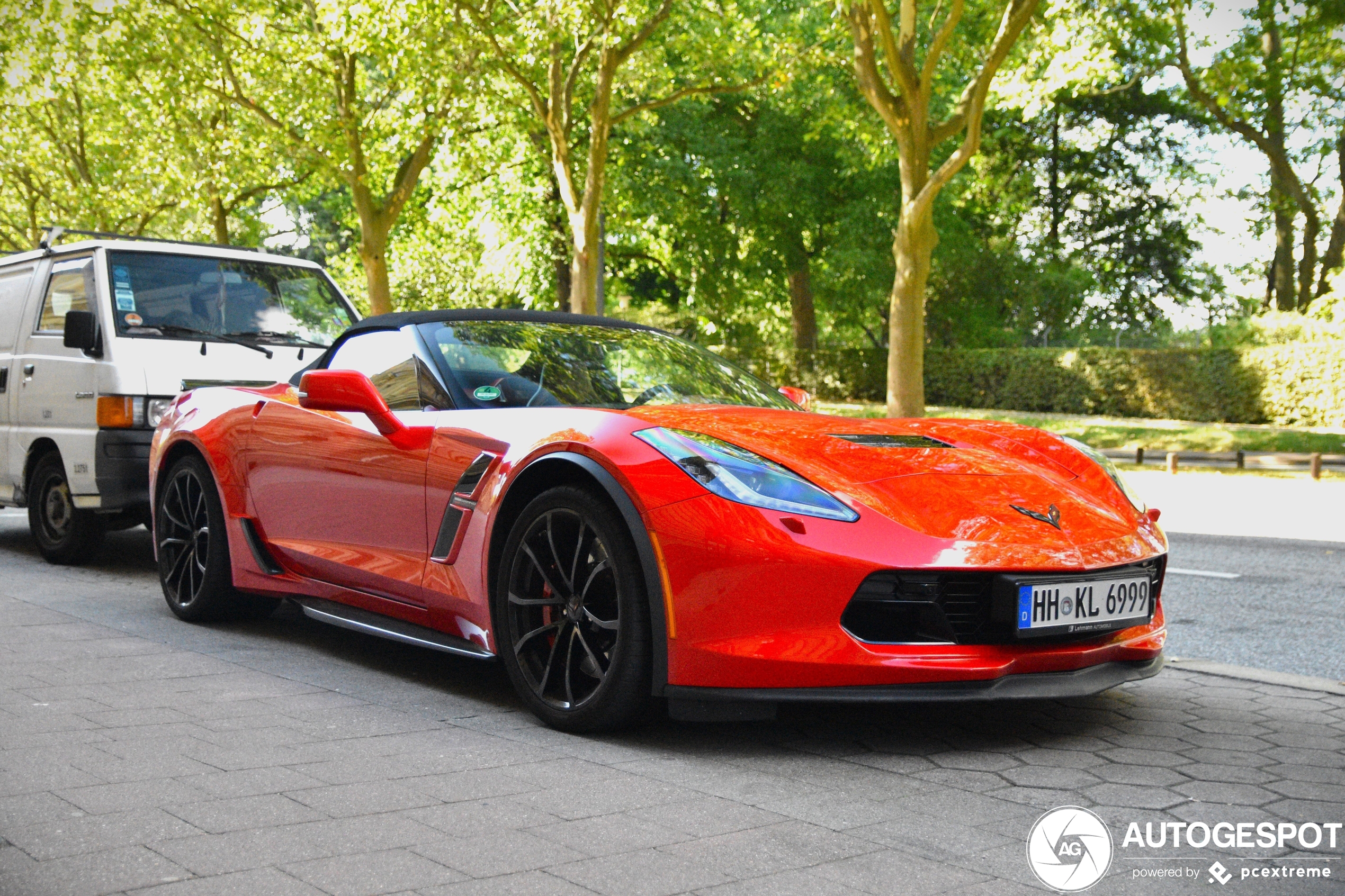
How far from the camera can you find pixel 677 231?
33094 mm

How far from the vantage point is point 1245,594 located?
25.3ft

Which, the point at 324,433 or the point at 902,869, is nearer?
the point at 902,869

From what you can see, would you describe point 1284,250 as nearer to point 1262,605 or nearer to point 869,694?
point 1262,605

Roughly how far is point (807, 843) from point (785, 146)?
3002 cm

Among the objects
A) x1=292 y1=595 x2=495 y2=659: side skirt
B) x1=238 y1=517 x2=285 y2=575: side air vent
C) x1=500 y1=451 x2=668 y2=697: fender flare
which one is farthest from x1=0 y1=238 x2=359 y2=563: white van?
x1=500 y1=451 x2=668 y2=697: fender flare

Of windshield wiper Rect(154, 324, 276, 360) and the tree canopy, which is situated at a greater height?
the tree canopy

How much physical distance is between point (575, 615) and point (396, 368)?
4.98 ft

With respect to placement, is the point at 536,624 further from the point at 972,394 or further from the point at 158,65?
the point at 972,394

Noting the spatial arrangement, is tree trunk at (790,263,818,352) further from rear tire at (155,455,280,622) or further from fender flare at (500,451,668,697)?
fender flare at (500,451,668,697)

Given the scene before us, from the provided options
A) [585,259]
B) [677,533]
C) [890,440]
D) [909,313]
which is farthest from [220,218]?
[677,533]

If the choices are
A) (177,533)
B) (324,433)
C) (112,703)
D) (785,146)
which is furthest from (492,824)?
(785,146)

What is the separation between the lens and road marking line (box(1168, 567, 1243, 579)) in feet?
27.7

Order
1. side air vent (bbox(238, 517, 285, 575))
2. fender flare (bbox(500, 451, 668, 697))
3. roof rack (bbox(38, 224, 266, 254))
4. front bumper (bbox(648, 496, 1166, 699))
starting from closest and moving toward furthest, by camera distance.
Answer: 1. front bumper (bbox(648, 496, 1166, 699))
2. fender flare (bbox(500, 451, 668, 697))
3. side air vent (bbox(238, 517, 285, 575))
4. roof rack (bbox(38, 224, 266, 254))

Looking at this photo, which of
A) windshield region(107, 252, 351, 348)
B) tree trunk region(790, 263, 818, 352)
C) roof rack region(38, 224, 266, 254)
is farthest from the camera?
tree trunk region(790, 263, 818, 352)
